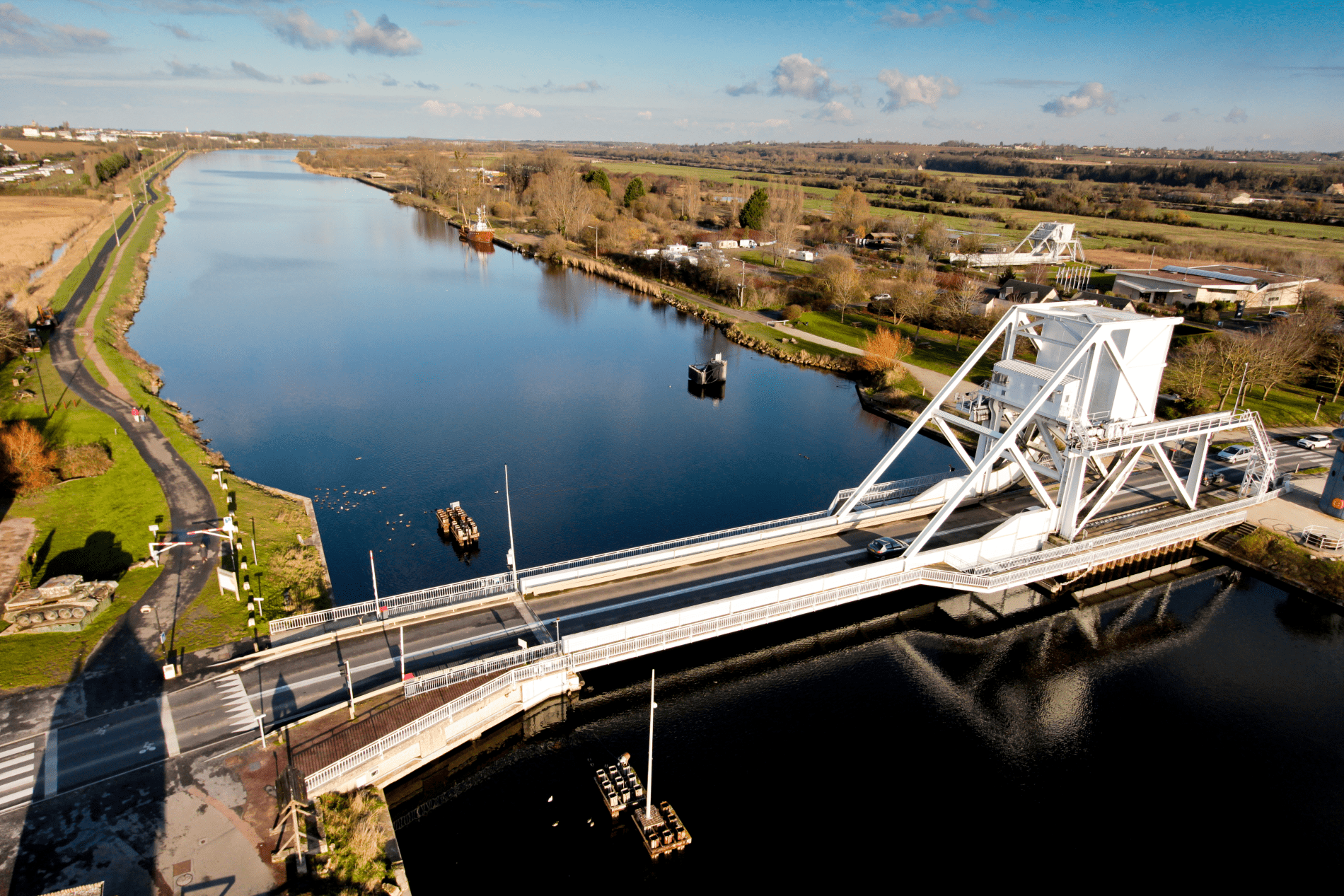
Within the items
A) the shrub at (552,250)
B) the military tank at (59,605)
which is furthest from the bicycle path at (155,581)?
the shrub at (552,250)

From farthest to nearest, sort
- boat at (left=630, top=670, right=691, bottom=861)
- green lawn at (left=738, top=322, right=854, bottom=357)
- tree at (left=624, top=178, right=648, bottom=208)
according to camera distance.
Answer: tree at (left=624, top=178, right=648, bottom=208) → green lawn at (left=738, top=322, right=854, bottom=357) → boat at (left=630, top=670, right=691, bottom=861)

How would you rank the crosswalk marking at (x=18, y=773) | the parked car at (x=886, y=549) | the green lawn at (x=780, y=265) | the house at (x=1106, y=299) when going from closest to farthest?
the crosswalk marking at (x=18, y=773) → the parked car at (x=886, y=549) → the house at (x=1106, y=299) → the green lawn at (x=780, y=265)

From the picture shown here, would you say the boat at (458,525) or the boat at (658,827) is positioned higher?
the boat at (458,525)

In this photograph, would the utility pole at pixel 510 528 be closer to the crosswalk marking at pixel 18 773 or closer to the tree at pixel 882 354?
the crosswalk marking at pixel 18 773

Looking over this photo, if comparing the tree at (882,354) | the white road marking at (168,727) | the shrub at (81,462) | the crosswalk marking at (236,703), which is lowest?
the white road marking at (168,727)

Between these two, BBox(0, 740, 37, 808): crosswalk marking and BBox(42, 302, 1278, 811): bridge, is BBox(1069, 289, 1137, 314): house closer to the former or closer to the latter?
BBox(42, 302, 1278, 811): bridge

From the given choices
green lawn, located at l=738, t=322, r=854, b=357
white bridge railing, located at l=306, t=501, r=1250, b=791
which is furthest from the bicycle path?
green lawn, located at l=738, t=322, r=854, b=357

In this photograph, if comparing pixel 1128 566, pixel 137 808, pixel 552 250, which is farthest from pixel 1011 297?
pixel 137 808
